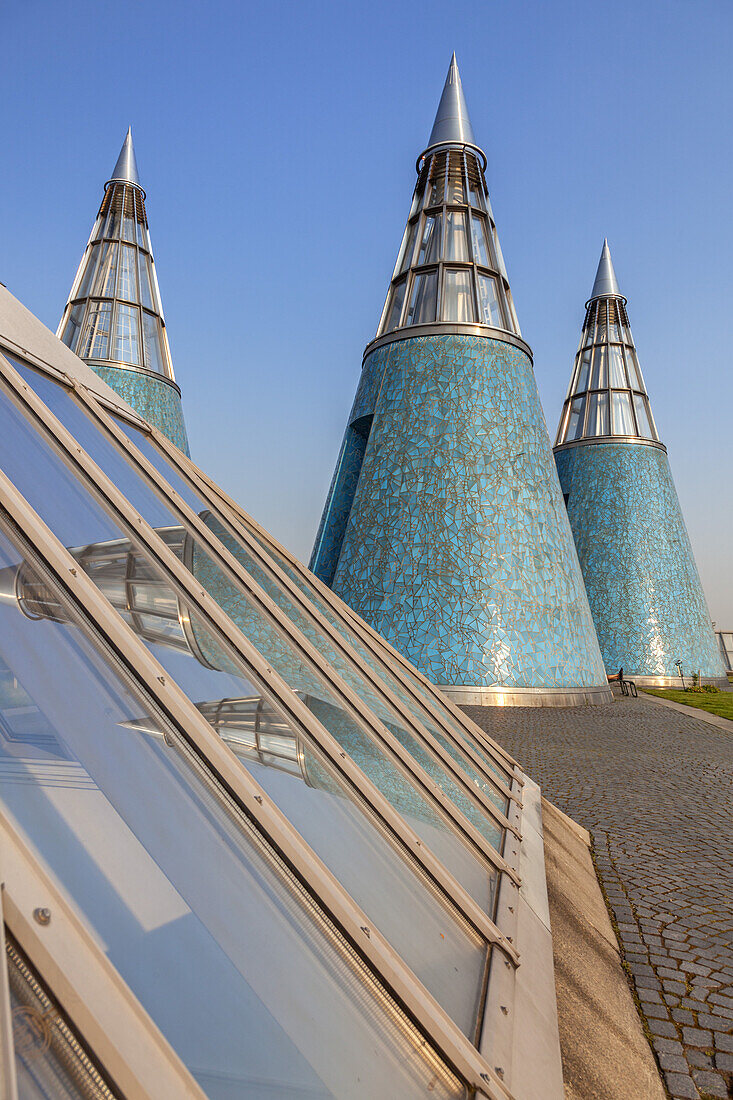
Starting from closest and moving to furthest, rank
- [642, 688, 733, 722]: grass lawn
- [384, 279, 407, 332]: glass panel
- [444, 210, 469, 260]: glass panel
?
[642, 688, 733, 722]: grass lawn
[444, 210, 469, 260]: glass panel
[384, 279, 407, 332]: glass panel

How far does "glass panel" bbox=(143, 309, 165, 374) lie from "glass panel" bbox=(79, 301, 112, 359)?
1229 millimetres

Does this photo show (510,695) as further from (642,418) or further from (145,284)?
(145,284)

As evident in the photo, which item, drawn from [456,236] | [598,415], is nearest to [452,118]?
[456,236]

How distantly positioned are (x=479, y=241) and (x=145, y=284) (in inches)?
461

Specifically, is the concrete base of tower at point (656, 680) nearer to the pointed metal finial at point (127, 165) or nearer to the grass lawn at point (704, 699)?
the grass lawn at point (704, 699)

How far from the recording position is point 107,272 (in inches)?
981

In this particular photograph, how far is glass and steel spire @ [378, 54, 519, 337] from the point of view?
20078mm

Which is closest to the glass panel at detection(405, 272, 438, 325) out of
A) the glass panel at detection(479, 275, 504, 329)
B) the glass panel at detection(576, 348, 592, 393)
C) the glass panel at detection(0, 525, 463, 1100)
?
the glass panel at detection(479, 275, 504, 329)

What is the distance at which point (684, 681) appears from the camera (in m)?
26.2

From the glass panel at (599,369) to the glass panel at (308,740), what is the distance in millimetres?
26396

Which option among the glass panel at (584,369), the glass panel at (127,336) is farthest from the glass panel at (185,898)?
the glass panel at (584,369)

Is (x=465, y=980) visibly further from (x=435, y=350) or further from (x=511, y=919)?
(x=435, y=350)

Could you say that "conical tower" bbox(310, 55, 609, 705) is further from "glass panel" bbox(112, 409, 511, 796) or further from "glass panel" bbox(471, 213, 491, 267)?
"glass panel" bbox(112, 409, 511, 796)

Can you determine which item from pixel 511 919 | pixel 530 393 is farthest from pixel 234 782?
pixel 530 393
